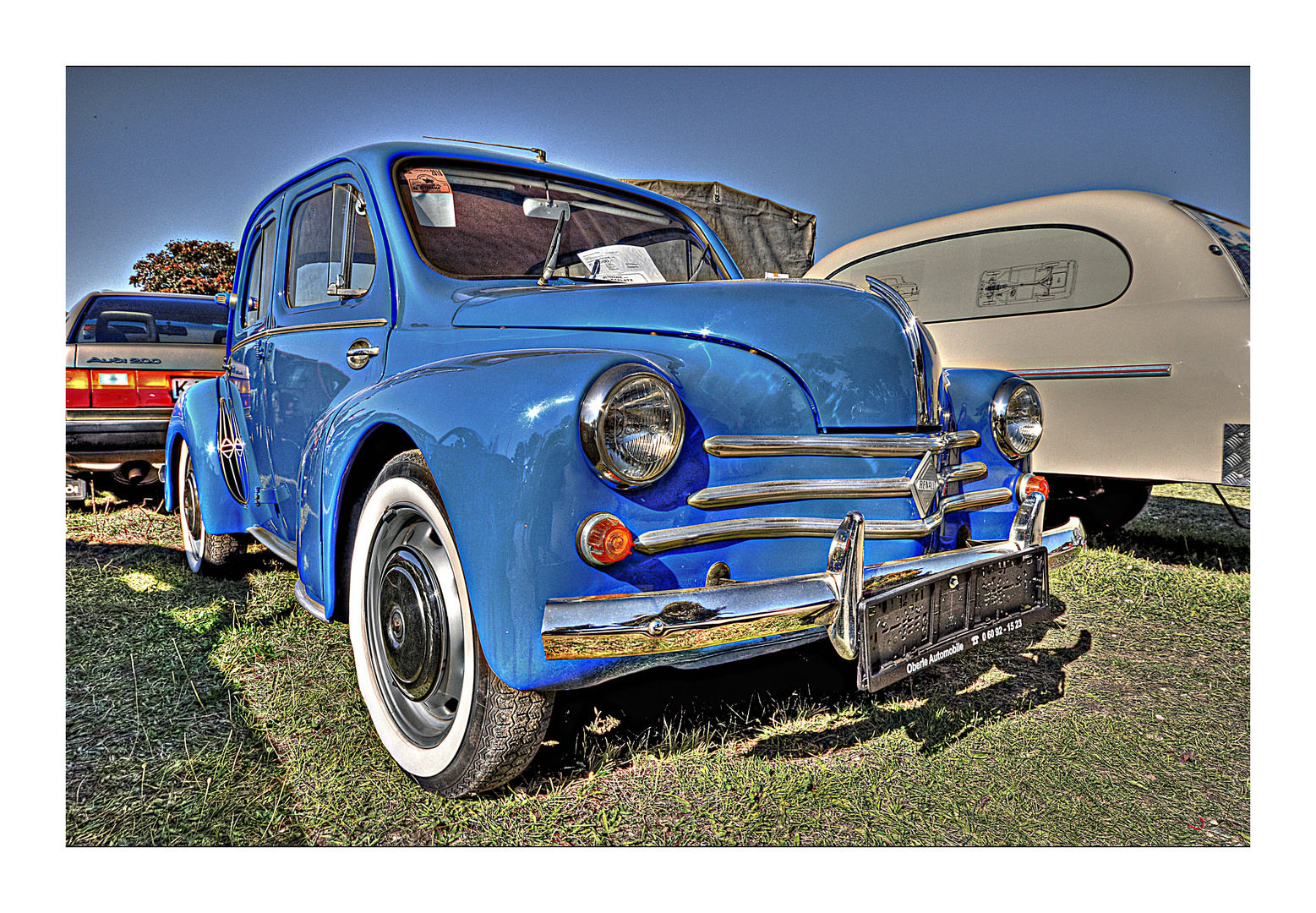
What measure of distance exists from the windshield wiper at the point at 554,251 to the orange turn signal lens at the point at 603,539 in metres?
1.02

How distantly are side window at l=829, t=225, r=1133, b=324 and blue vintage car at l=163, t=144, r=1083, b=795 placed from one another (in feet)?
5.08

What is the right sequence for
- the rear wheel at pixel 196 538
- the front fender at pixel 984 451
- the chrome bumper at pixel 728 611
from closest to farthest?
the chrome bumper at pixel 728 611
the front fender at pixel 984 451
the rear wheel at pixel 196 538

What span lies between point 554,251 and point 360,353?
645 millimetres

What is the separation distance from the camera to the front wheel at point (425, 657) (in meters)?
1.61

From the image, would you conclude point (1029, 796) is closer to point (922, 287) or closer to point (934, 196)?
point (934, 196)

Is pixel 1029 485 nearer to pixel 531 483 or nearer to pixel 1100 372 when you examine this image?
pixel 1100 372

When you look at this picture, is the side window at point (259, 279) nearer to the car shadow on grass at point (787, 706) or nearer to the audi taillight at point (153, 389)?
the audi taillight at point (153, 389)

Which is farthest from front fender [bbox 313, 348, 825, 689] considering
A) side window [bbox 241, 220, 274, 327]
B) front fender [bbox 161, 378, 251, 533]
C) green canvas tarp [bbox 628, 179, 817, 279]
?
front fender [bbox 161, 378, 251, 533]

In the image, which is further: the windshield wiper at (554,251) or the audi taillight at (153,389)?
the audi taillight at (153,389)

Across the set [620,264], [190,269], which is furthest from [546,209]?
[190,269]

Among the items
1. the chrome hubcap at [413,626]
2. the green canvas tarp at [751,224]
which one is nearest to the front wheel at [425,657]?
the chrome hubcap at [413,626]

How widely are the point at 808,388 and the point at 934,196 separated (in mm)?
2029

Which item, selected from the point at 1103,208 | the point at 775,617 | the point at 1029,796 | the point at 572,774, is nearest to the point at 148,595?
the point at 572,774

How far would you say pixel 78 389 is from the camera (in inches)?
150
